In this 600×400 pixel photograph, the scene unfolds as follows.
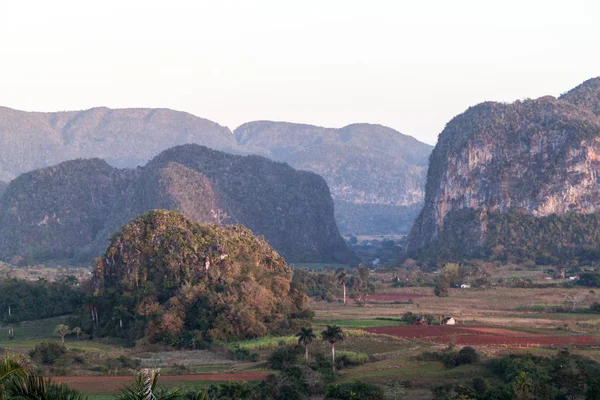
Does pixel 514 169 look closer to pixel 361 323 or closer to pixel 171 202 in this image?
pixel 171 202

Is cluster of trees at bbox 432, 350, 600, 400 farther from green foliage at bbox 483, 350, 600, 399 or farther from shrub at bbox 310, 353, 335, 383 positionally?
shrub at bbox 310, 353, 335, 383

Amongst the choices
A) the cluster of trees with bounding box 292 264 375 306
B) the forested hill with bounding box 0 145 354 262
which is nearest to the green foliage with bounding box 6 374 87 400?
the cluster of trees with bounding box 292 264 375 306

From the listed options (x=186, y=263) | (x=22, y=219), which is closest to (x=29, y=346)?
(x=186, y=263)

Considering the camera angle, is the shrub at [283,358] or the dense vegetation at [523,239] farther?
the dense vegetation at [523,239]

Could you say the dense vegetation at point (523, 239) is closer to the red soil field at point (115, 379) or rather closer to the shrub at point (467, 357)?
the shrub at point (467, 357)

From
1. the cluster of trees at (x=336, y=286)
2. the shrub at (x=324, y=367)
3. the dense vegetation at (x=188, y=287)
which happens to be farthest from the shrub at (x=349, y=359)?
the cluster of trees at (x=336, y=286)

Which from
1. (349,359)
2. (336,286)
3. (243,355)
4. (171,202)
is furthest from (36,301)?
(171,202)

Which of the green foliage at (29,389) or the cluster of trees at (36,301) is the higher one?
the green foliage at (29,389)
